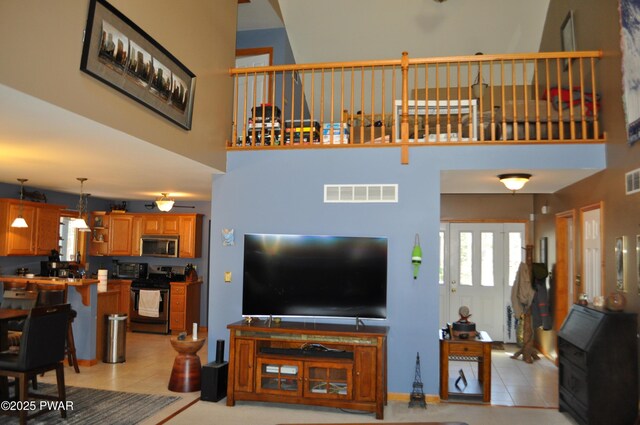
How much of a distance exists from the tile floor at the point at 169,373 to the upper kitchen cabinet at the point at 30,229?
208cm

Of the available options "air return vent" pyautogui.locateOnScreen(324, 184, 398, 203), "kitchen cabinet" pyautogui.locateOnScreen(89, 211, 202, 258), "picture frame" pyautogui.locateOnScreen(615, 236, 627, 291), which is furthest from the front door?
"kitchen cabinet" pyautogui.locateOnScreen(89, 211, 202, 258)

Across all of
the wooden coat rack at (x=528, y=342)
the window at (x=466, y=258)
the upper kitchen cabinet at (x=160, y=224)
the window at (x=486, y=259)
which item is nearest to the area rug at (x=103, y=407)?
the upper kitchen cabinet at (x=160, y=224)

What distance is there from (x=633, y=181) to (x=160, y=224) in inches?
292

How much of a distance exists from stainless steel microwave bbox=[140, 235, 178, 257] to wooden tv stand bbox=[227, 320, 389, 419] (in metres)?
4.45

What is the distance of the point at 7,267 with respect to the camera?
728 cm

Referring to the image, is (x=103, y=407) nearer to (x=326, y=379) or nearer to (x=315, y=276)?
(x=326, y=379)

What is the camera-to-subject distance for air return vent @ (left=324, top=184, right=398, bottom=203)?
17.1 ft

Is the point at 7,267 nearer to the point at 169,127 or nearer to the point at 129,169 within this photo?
the point at 129,169

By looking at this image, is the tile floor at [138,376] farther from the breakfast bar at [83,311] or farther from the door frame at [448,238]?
the door frame at [448,238]

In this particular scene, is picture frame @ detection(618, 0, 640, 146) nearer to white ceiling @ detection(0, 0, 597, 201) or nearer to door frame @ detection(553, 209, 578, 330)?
white ceiling @ detection(0, 0, 597, 201)

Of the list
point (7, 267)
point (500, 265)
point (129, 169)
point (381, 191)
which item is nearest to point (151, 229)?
point (7, 267)

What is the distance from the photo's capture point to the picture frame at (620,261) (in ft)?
14.3

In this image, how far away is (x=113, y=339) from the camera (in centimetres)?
639

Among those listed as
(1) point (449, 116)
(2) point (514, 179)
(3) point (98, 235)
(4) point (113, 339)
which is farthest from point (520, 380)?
(3) point (98, 235)
